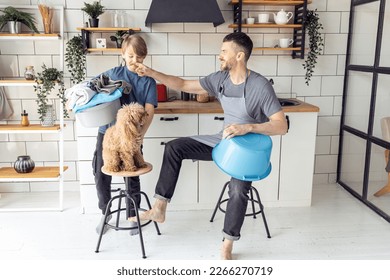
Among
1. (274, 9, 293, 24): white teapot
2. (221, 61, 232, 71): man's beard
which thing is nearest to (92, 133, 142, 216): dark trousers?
(221, 61, 232, 71): man's beard

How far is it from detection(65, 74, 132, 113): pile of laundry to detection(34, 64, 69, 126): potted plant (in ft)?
2.81

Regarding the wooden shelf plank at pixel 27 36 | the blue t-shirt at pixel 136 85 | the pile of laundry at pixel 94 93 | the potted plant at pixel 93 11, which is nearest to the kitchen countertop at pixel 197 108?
the blue t-shirt at pixel 136 85

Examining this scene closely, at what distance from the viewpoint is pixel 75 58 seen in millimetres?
3197

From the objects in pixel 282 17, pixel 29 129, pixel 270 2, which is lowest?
pixel 29 129

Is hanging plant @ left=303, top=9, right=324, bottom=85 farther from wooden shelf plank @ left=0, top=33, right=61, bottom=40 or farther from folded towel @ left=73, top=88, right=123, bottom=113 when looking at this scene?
wooden shelf plank @ left=0, top=33, right=61, bottom=40

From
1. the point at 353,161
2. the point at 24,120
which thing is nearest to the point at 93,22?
the point at 24,120

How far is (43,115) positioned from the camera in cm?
312

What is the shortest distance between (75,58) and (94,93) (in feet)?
3.72

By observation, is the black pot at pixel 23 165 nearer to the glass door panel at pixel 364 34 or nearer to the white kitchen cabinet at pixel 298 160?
the white kitchen cabinet at pixel 298 160

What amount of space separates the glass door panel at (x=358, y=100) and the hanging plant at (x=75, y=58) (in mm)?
2356

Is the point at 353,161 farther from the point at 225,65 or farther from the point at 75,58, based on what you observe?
the point at 75,58

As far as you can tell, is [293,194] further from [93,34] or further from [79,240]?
[93,34]

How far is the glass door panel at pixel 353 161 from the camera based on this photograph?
334cm

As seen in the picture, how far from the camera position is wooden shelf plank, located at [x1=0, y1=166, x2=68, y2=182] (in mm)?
3037
